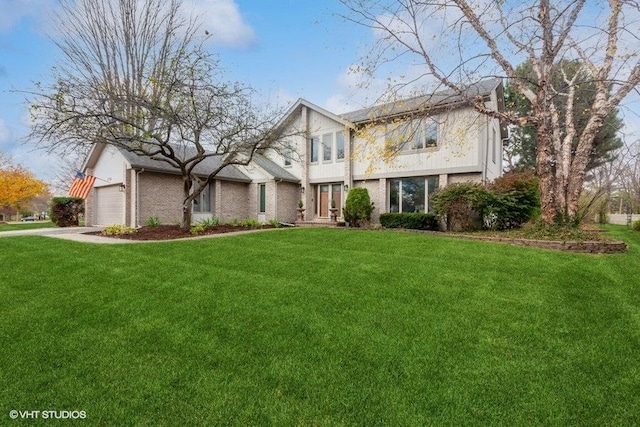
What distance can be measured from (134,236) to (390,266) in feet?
29.3

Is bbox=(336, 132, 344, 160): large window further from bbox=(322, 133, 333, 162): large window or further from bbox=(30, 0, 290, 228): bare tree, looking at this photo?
bbox=(30, 0, 290, 228): bare tree

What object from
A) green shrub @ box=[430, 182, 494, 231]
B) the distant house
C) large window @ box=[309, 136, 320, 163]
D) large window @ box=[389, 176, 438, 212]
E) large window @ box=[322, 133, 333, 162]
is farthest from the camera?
large window @ box=[309, 136, 320, 163]

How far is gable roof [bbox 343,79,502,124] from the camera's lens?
32.7ft

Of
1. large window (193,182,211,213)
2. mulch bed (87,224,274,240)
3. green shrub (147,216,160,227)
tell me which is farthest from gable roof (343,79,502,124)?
green shrub (147,216,160,227)

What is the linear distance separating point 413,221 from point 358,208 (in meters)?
2.35

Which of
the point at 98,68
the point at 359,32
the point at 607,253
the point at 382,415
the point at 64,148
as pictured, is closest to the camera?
the point at 382,415

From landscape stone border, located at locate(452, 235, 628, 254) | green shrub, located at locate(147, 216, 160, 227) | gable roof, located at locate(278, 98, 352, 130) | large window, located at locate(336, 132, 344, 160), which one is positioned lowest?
landscape stone border, located at locate(452, 235, 628, 254)

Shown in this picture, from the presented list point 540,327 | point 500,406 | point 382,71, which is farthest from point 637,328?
point 382,71

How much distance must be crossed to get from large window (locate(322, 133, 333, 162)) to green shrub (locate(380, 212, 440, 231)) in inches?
211

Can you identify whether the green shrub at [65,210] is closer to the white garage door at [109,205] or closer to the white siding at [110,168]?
the white garage door at [109,205]

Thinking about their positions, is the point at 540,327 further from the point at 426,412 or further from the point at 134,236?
the point at 134,236

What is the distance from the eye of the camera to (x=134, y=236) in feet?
35.9

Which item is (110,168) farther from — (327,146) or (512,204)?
(512,204)

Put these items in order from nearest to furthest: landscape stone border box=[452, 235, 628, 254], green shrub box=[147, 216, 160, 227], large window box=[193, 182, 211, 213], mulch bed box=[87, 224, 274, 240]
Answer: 1. landscape stone border box=[452, 235, 628, 254]
2. mulch bed box=[87, 224, 274, 240]
3. green shrub box=[147, 216, 160, 227]
4. large window box=[193, 182, 211, 213]
